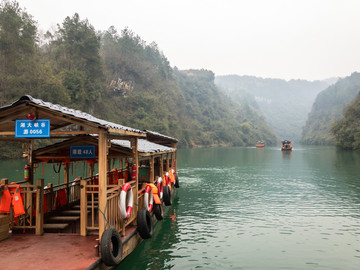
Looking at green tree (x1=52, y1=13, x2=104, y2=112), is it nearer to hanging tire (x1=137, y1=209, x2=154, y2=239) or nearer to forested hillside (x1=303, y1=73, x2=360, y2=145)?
hanging tire (x1=137, y1=209, x2=154, y2=239)

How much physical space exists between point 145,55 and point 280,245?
96384mm

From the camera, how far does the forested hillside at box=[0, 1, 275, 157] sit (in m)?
40.2

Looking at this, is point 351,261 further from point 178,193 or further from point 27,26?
point 27,26

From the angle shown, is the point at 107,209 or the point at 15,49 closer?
the point at 107,209

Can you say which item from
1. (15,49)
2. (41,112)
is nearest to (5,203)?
(41,112)

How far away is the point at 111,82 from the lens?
250ft

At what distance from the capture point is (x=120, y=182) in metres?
7.50

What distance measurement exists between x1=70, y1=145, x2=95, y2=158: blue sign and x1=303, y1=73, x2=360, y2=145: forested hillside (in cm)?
14314

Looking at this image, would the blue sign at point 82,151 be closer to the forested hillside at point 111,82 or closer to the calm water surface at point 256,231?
the calm water surface at point 256,231

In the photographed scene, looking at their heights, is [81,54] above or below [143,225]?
above

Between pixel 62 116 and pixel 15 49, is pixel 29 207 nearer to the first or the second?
pixel 62 116

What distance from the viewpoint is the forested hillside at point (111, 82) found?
40219mm

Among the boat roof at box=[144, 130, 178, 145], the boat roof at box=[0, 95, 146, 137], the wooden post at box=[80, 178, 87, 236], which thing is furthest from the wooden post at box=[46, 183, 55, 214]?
the boat roof at box=[144, 130, 178, 145]

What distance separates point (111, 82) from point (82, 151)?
7099 cm
